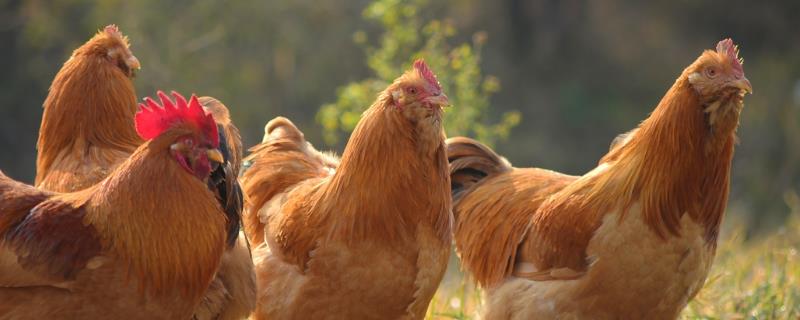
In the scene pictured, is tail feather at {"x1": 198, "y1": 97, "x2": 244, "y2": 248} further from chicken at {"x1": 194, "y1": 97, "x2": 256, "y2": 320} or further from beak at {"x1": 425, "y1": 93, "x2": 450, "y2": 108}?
beak at {"x1": 425, "y1": 93, "x2": 450, "y2": 108}

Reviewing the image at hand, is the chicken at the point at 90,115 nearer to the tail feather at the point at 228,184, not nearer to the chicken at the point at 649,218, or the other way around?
the tail feather at the point at 228,184

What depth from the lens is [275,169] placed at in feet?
20.2

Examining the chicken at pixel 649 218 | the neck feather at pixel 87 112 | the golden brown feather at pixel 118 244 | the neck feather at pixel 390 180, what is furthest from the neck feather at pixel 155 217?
the chicken at pixel 649 218

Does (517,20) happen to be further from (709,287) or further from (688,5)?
(709,287)

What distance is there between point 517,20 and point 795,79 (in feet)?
15.8

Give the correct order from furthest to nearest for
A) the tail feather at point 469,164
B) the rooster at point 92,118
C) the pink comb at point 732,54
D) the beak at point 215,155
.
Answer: the tail feather at point 469,164, the rooster at point 92,118, the pink comb at point 732,54, the beak at point 215,155

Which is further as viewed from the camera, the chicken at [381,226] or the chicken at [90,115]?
the chicken at [90,115]

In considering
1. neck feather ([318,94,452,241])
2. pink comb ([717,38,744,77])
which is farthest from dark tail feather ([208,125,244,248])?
pink comb ([717,38,744,77])

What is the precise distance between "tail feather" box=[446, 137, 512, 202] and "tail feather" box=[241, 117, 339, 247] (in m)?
0.74

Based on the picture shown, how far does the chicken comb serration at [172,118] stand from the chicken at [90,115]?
1131 millimetres

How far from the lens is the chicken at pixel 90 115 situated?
582 cm

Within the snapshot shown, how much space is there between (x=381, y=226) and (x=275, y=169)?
1.06 meters

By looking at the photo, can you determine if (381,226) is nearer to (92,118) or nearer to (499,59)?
(92,118)

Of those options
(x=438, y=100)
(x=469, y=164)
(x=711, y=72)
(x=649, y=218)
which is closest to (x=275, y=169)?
(x=469, y=164)
